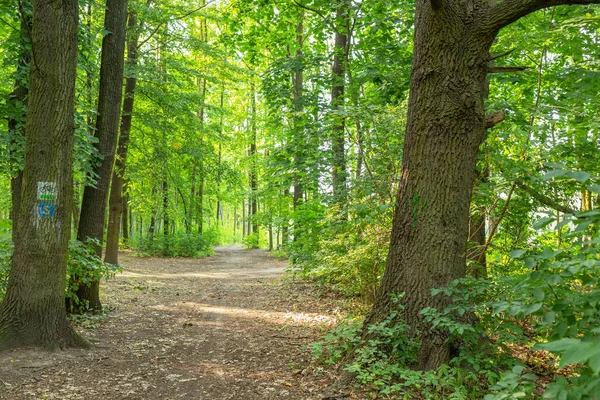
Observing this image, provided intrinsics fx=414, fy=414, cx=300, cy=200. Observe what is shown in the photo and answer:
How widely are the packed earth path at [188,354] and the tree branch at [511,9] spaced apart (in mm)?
3795

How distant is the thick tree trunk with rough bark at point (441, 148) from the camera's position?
4.08m

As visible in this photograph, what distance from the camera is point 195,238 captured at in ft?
71.5

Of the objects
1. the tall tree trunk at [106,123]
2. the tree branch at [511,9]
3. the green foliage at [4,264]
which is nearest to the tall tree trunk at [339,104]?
the tall tree trunk at [106,123]

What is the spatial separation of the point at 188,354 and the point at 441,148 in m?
4.06

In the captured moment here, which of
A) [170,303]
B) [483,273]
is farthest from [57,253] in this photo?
[483,273]

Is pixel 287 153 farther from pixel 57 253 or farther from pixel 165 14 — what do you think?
pixel 57 253

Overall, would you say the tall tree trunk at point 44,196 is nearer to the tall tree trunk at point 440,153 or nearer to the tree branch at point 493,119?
the tall tree trunk at point 440,153

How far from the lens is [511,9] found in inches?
150

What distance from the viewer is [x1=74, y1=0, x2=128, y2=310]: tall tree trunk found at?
7270 mm

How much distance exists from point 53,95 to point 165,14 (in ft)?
27.9

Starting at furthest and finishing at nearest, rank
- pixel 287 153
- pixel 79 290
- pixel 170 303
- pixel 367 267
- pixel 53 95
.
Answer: pixel 287 153
pixel 170 303
pixel 79 290
pixel 367 267
pixel 53 95

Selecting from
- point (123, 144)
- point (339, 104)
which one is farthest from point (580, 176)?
point (123, 144)

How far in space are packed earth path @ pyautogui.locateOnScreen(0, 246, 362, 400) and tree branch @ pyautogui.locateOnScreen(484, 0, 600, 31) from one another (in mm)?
3795

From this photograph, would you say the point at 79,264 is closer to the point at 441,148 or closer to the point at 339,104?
the point at 441,148
